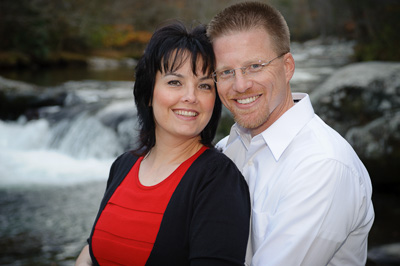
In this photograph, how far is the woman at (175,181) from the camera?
5.45 feet

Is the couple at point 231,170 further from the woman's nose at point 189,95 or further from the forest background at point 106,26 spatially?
the forest background at point 106,26

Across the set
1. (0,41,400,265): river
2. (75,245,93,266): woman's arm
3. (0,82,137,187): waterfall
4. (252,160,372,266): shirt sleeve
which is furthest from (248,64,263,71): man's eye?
(0,82,137,187): waterfall

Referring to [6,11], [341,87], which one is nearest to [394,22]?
[341,87]

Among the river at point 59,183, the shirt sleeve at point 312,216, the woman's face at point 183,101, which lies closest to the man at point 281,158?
the shirt sleeve at point 312,216

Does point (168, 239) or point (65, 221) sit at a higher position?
point (168, 239)

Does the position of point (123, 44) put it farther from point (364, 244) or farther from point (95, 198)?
point (364, 244)

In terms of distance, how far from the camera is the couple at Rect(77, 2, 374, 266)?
5.46 feet

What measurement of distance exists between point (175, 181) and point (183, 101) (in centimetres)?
37

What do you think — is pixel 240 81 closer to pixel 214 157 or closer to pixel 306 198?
pixel 214 157

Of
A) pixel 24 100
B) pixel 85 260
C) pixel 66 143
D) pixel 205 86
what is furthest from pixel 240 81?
pixel 24 100

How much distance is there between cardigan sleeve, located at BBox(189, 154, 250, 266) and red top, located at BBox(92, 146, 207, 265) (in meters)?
0.18

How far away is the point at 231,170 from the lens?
1.82m

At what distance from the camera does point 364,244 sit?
6.63ft

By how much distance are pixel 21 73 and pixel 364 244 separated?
1877 cm
